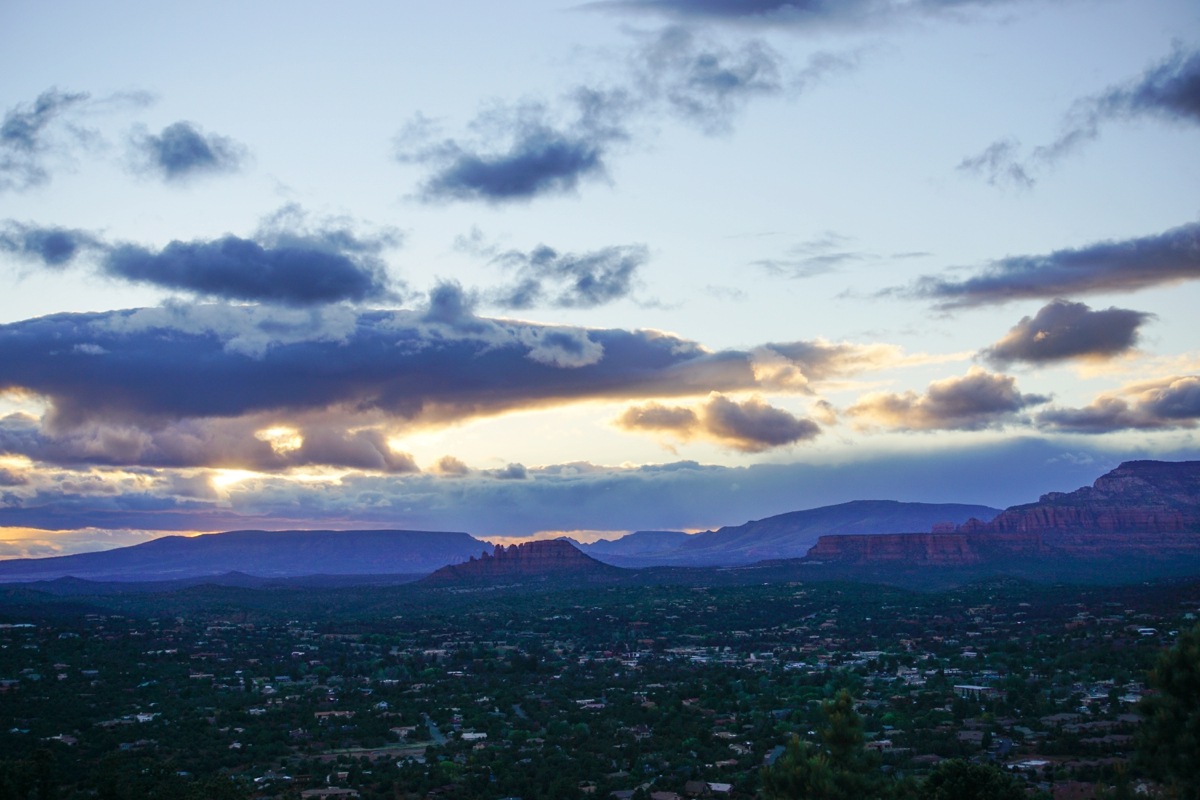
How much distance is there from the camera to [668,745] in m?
76.4

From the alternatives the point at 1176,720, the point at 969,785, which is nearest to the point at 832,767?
the point at 969,785

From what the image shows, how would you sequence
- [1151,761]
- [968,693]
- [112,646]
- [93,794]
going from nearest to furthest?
[1151,761] → [93,794] → [968,693] → [112,646]

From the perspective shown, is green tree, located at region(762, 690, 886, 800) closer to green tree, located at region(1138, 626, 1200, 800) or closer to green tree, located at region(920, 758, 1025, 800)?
green tree, located at region(920, 758, 1025, 800)

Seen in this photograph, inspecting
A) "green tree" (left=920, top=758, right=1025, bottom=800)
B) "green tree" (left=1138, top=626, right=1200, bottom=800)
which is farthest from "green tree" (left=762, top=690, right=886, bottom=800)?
"green tree" (left=1138, top=626, right=1200, bottom=800)

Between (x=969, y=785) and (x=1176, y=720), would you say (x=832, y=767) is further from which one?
(x=1176, y=720)

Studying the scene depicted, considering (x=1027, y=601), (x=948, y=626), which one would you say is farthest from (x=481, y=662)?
(x=1027, y=601)

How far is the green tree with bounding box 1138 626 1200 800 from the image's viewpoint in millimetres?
35188

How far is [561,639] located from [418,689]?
48.0 metres

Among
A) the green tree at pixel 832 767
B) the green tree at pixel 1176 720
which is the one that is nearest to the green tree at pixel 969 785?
the green tree at pixel 832 767

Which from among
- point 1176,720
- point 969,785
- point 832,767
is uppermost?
point 1176,720

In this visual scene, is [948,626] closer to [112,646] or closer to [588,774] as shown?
[588,774]

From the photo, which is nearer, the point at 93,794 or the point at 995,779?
the point at 995,779

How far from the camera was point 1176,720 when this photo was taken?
36250 mm

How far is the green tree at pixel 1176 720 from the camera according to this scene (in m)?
35.2
